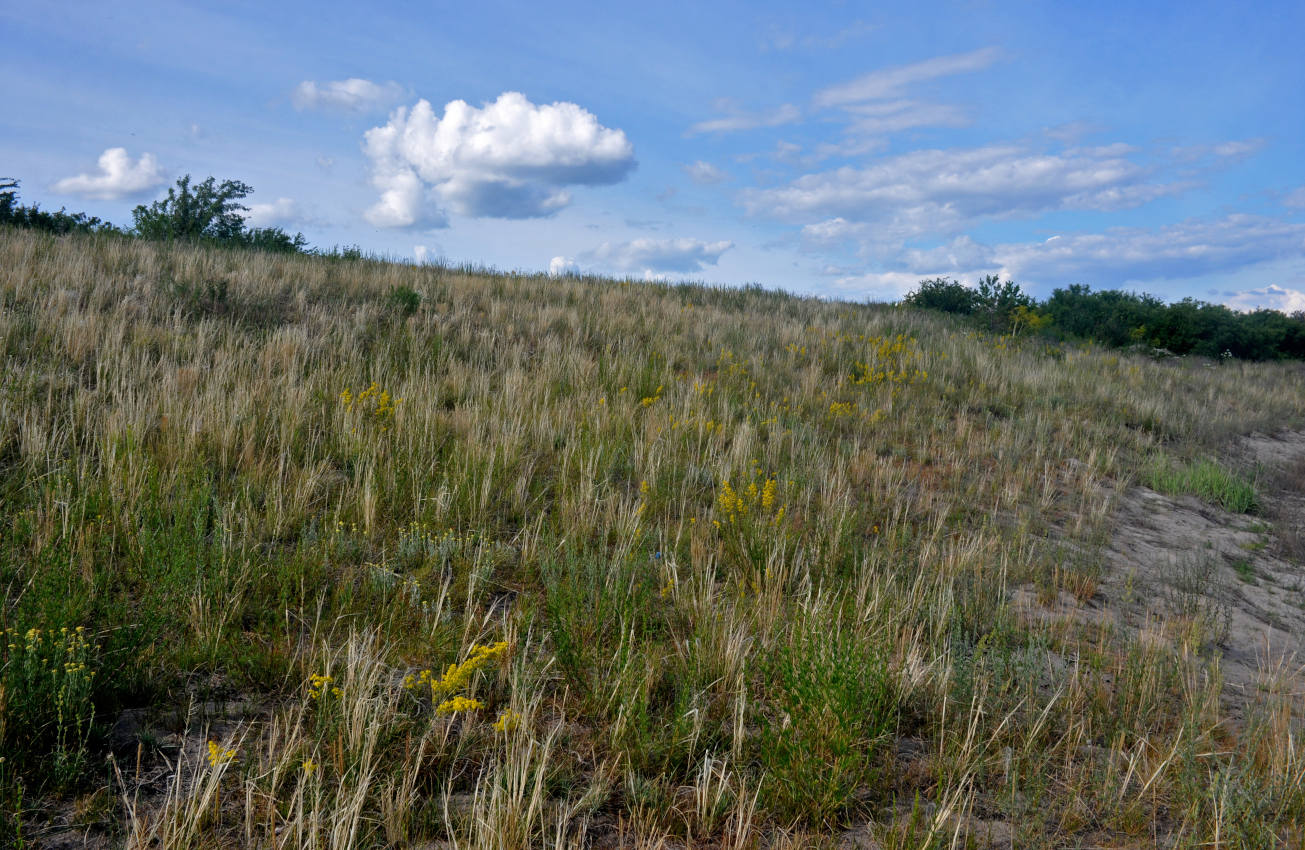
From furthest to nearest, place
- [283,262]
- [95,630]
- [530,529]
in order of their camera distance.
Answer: [283,262] < [530,529] < [95,630]

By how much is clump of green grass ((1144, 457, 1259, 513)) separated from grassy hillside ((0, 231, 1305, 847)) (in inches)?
53.1

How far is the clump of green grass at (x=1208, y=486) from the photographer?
24.0 ft

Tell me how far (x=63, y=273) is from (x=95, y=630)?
21.6 ft

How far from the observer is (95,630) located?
272 centimetres

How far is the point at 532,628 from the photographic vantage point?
3.11m

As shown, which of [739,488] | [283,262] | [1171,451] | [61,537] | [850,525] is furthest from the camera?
[283,262]

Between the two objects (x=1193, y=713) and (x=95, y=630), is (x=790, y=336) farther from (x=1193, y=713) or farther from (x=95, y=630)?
(x=95, y=630)

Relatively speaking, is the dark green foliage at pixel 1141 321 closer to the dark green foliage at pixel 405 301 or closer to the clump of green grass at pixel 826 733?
the dark green foliage at pixel 405 301

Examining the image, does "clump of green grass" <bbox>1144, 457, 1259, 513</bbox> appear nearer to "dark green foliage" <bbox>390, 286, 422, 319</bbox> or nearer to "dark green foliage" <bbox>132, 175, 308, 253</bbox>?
"dark green foliage" <bbox>390, 286, 422, 319</bbox>

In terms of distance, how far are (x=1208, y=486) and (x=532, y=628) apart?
7.75 m

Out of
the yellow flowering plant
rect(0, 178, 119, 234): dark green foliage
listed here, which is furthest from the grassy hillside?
rect(0, 178, 119, 234): dark green foliage

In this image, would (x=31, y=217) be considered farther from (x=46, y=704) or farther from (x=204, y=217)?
(x=46, y=704)

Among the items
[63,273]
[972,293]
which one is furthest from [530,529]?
[972,293]

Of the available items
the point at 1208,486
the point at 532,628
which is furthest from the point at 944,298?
the point at 532,628
